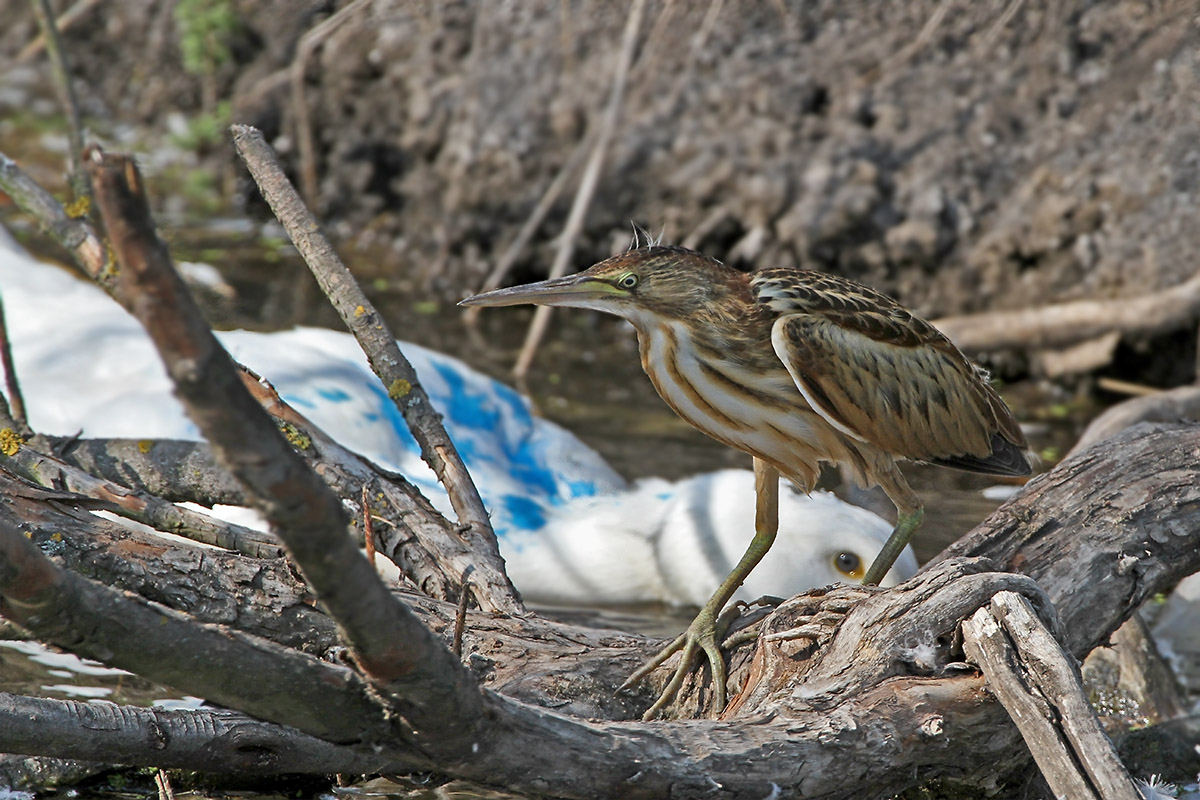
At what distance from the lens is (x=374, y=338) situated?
353cm

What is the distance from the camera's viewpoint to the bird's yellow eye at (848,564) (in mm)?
4562

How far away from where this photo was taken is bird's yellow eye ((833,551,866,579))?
456 centimetres

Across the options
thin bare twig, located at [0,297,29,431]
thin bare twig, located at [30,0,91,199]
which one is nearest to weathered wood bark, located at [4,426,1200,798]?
thin bare twig, located at [0,297,29,431]

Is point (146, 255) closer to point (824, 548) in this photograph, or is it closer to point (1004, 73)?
point (824, 548)

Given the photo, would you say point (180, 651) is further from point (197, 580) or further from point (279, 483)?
point (197, 580)

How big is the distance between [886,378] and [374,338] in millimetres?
1321

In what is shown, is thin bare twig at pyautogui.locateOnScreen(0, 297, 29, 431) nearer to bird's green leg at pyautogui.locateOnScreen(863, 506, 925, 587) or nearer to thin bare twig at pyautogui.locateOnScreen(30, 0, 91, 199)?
thin bare twig at pyautogui.locateOnScreen(30, 0, 91, 199)

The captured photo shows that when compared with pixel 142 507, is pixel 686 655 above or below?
below

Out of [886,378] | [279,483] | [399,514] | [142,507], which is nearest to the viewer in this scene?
[279,483]

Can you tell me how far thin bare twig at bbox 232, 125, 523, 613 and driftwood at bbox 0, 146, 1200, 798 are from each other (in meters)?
0.32

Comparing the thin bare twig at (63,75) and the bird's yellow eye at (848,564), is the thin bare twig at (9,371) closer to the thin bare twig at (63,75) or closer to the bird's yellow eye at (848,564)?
the thin bare twig at (63,75)

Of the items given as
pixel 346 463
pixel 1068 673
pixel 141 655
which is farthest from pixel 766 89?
pixel 141 655

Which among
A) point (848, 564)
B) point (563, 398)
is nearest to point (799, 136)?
point (563, 398)

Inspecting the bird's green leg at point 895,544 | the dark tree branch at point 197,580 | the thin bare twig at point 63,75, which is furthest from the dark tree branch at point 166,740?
the thin bare twig at point 63,75
